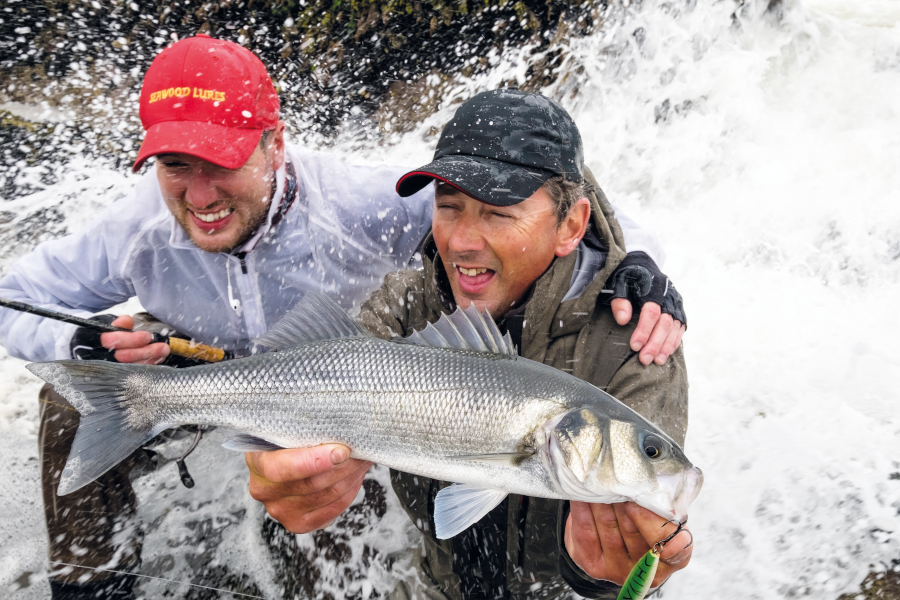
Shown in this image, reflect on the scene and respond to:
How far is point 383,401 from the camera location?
83.2 inches

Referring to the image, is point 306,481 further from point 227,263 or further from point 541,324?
point 227,263

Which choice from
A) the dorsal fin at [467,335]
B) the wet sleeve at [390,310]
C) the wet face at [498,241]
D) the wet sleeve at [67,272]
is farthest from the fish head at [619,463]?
the wet sleeve at [67,272]

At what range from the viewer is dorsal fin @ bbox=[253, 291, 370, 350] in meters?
2.33

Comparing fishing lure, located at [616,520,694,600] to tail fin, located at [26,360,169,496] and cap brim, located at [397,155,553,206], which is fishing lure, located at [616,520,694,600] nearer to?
cap brim, located at [397,155,553,206]

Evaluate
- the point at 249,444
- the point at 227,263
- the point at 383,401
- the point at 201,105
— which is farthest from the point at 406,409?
the point at 201,105

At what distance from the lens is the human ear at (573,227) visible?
253 cm

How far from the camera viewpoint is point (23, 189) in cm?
579

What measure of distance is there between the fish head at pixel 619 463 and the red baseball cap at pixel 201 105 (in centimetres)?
226

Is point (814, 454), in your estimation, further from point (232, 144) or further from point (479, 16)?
point (479, 16)

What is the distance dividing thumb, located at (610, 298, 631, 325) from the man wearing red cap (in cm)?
74

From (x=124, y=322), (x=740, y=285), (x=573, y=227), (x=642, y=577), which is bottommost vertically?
(x=740, y=285)

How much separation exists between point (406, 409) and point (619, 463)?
731mm

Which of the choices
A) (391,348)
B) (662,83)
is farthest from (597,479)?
(662,83)

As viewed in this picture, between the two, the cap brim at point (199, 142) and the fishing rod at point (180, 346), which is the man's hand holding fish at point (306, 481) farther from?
the cap brim at point (199, 142)
